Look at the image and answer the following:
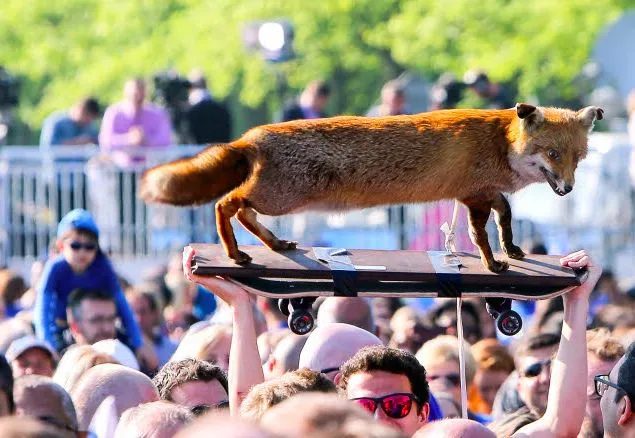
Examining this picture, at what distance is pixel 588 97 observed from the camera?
28891 mm

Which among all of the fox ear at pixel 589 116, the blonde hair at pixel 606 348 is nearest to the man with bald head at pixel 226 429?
the fox ear at pixel 589 116

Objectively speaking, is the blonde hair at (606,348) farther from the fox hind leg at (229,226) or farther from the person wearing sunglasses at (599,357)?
the fox hind leg at (229,226)

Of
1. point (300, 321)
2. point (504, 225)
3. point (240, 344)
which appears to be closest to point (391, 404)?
point (300, 321)

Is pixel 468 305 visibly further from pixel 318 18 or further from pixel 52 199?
pixel 318 18

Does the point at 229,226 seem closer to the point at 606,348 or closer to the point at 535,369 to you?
the point at 606,348

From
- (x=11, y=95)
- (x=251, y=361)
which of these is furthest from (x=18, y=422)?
(x=11, y=95)

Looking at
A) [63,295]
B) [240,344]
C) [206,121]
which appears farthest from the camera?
[206,121]

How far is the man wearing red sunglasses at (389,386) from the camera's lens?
18.4ft

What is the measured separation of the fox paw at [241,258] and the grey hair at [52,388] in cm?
72

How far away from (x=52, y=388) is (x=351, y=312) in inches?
107

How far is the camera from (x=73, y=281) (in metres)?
Result: 10.0

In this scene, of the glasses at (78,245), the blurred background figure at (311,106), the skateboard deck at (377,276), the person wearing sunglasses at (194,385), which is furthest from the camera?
the blurred background figure at (311,106)

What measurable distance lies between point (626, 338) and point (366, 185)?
2661mm

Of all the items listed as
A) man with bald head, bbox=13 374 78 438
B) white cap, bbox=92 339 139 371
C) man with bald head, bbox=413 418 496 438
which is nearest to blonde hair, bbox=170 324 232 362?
white cap, bbox=92 339 139 371
